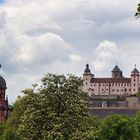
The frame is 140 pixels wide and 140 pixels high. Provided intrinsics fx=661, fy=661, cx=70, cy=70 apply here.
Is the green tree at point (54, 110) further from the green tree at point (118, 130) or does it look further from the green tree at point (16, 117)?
the green tree at point (118, 130)

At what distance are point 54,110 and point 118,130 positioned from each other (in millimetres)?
17559

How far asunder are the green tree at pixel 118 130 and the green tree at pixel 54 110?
14754 millimetres

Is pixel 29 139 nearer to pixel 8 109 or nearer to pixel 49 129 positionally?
pixel 49 129

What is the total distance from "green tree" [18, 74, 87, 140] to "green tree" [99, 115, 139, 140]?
14.8m

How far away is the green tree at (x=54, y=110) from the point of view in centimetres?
4372

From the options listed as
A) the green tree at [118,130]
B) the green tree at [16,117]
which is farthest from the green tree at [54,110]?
the green tree at [118,130]

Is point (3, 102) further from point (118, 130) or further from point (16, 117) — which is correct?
point (118, 130)


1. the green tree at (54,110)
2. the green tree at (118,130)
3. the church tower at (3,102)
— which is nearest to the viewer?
the green tree at (54,110)

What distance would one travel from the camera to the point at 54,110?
44.2m

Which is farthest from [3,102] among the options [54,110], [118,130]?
[54,110]

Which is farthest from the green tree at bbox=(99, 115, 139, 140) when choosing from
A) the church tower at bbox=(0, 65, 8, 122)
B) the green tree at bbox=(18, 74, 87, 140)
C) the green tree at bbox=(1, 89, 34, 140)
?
the church tower at bbox=(0, 65, 8, 122)

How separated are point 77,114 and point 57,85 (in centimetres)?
243

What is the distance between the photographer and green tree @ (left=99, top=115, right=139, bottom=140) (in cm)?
5991

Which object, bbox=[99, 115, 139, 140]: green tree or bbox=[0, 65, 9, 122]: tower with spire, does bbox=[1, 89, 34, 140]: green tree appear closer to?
bbox=[99, 115, 139, 140]: green tree
